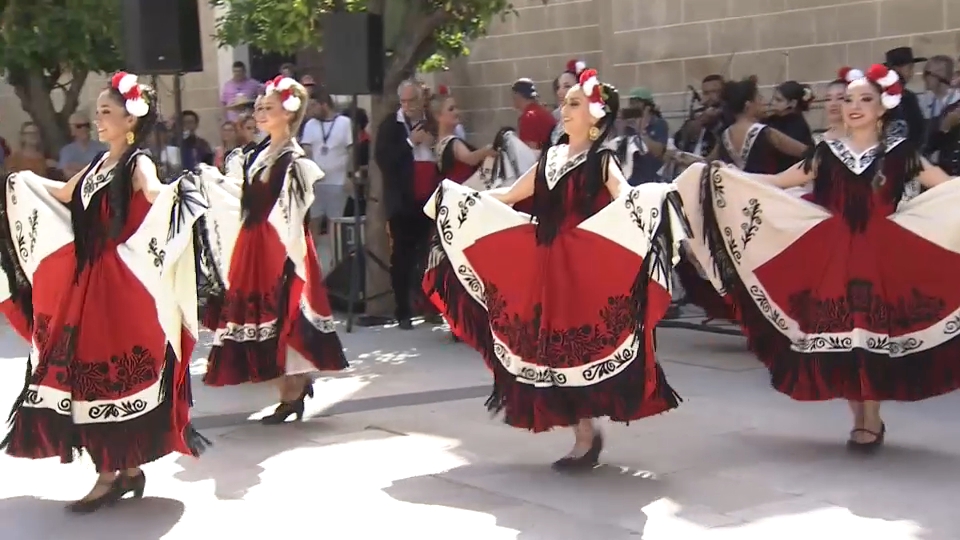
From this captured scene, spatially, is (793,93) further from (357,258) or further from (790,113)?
(357,258)

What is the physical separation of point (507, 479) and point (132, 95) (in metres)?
2.16

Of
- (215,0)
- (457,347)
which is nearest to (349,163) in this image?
(215,0)

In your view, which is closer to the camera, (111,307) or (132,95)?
(111,307)

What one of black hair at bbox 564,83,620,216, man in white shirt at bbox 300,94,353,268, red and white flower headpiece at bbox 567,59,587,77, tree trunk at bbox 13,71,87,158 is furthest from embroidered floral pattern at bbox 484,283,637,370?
tree trunk at bbox 13,71,87,158

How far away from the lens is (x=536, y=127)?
33.2ft

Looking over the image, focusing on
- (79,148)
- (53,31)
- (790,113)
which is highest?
(53,31)

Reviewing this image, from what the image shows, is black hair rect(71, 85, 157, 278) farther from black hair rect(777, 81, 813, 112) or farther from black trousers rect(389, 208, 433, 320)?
black hair rect(777, 81, 813, 112)

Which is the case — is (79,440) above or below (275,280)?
below

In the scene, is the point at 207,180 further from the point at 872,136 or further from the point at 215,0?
the point at 215,0

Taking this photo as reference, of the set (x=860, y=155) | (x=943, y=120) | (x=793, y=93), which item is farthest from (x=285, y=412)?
(x=943, y=120)

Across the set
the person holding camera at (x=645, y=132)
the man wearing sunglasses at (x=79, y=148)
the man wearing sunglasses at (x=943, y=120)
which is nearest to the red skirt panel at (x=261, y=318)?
the person holding camera at (x=645, y=132)

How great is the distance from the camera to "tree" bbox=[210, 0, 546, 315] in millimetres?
10695

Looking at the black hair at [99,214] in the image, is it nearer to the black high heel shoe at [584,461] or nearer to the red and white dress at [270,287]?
the red and white dress at [270,287]

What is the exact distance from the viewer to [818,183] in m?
6.27
